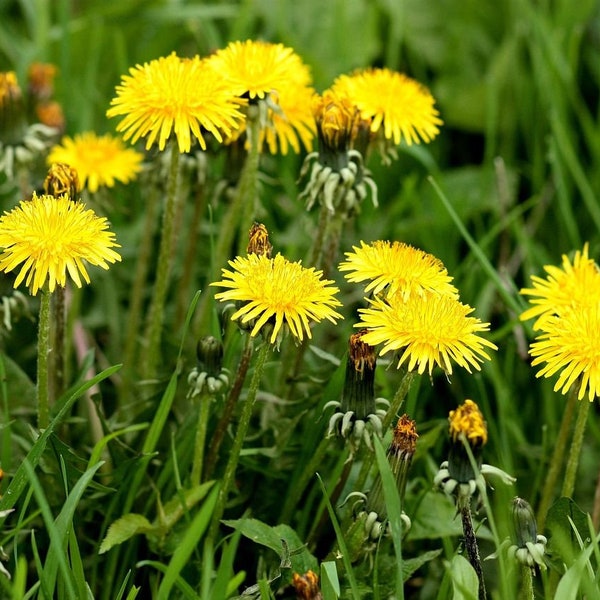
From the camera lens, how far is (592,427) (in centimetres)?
200

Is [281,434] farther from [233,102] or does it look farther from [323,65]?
[323,65]

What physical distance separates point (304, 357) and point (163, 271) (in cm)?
36

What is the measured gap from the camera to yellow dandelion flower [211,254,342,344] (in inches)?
55.7

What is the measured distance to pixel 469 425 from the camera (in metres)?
1.36

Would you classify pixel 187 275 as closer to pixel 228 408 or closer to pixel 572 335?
pixel 228 408

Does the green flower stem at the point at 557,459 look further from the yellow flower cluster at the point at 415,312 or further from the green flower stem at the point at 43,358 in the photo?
the green flower stem at the point at 43,358

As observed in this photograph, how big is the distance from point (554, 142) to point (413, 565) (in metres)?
1.44

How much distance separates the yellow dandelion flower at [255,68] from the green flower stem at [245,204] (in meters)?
0.06

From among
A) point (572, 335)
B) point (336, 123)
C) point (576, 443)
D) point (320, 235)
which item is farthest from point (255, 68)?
point (576, 443)

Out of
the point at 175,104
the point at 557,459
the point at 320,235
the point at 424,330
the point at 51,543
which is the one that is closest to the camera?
the point at 51,543

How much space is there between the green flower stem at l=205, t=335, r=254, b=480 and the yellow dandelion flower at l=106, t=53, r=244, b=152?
37 cm

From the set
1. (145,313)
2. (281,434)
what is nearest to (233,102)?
(281,434)

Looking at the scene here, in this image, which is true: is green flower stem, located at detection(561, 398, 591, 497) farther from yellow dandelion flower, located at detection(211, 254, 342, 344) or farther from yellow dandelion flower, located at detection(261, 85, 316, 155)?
yellow dandelion flower, located at detection(261, 85, 316, 155)

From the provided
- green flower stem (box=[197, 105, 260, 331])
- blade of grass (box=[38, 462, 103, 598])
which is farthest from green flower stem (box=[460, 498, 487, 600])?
green flower stem (box=[197, 105, 260, 331])
